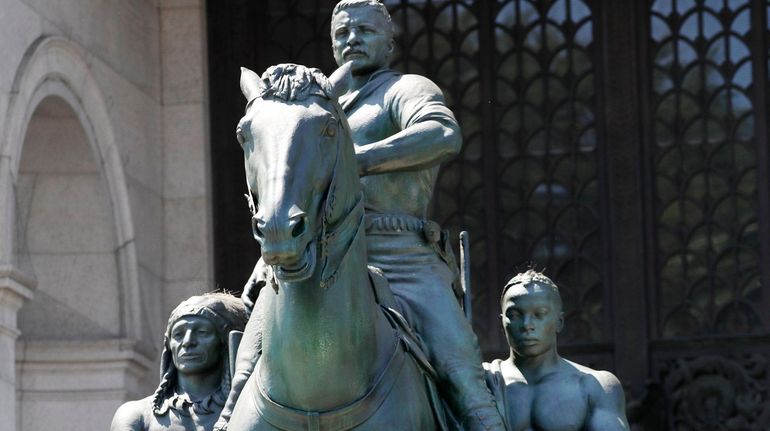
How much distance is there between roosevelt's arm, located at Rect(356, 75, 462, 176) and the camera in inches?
356

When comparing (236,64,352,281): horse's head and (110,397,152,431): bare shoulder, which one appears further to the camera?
(110,397,152,431): bare shoulder

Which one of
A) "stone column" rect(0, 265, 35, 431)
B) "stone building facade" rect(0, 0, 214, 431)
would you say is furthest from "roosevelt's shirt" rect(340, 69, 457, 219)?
"stone building facade" rect(0, 0, 214, 431)

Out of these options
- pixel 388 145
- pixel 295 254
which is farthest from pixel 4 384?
pixel 295 254

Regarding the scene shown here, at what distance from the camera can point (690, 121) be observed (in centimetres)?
1816

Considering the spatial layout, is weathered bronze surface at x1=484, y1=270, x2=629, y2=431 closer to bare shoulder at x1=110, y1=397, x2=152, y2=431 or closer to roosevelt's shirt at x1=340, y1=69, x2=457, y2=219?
roosevelt's shirt at x1=340, y1=69, x2=457, y2=219

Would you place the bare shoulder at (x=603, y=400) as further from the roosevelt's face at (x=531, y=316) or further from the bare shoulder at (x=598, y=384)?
the roosevelt's face at (x=531, y=316)

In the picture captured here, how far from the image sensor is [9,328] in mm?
15195

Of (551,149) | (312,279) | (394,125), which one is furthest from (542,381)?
(551,149)

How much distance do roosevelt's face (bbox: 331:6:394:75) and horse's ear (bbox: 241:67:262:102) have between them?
134 centimetres

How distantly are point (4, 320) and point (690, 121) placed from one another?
207 inches

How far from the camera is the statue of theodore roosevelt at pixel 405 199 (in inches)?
361

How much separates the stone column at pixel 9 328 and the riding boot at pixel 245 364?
20.2ft

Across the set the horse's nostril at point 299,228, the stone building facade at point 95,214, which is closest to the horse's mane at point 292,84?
the horse's nostril at point 299,228

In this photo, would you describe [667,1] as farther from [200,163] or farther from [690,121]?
[200,163]
